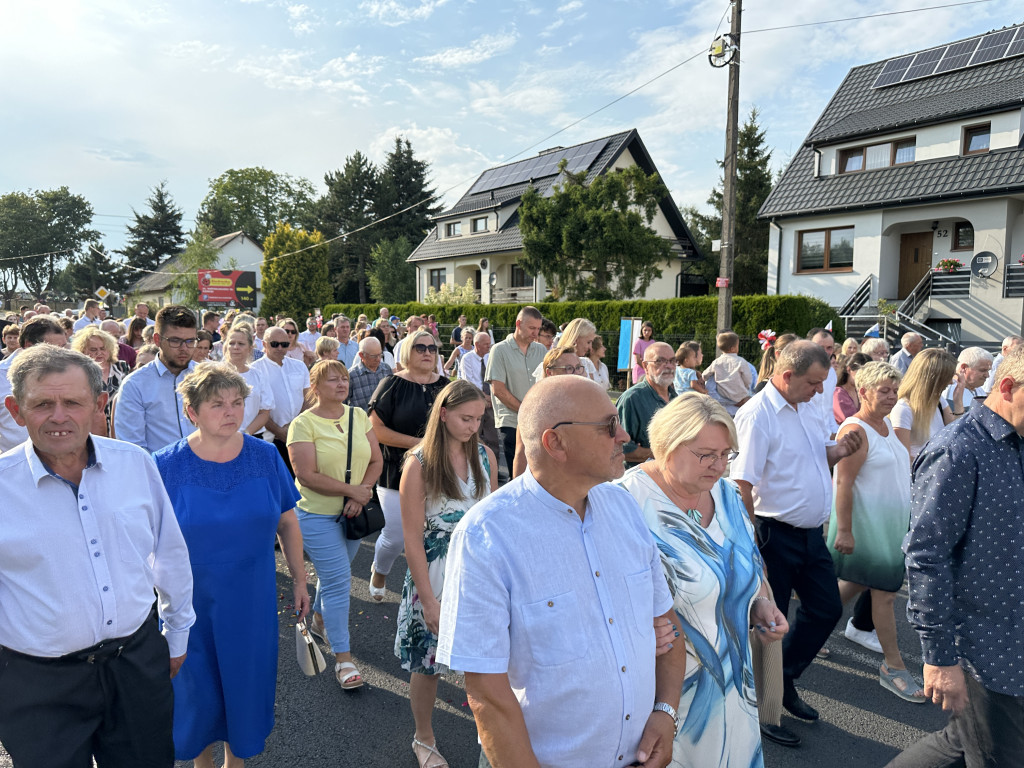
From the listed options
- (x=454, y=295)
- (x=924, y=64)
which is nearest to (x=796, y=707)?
(x=924, y=64)

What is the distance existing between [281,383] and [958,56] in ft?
84.7

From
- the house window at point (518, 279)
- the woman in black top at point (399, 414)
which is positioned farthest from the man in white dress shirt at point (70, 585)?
the house window at point (518, 279)

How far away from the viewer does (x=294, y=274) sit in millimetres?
40781

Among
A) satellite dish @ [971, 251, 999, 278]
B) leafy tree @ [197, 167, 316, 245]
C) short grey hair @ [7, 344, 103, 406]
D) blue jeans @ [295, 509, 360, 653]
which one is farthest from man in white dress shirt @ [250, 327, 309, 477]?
leafy tree @ [197, 167, 316, 245]

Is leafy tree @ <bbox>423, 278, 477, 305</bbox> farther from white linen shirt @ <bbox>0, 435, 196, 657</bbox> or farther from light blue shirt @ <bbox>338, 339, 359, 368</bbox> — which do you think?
white linen shirt @ <bbox>0, 435, 196, 657</bbox>

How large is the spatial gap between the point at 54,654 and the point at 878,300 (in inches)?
912

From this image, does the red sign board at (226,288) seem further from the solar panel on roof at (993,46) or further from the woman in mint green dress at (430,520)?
the woman in mint green dress at (430,520)

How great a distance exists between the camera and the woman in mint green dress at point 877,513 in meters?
3.73

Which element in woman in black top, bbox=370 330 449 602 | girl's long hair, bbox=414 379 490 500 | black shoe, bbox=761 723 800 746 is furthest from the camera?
woman in black top, bbox=370 330 449 602

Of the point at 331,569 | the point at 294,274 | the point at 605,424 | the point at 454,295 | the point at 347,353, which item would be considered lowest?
the point at 331,569

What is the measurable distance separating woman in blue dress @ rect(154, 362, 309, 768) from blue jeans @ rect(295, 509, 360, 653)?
936 millimetres

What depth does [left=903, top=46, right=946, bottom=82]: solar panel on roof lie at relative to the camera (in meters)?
22.3

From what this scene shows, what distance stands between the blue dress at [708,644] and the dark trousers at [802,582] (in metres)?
1.35

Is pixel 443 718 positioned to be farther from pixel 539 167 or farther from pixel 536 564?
pixel 539 167
